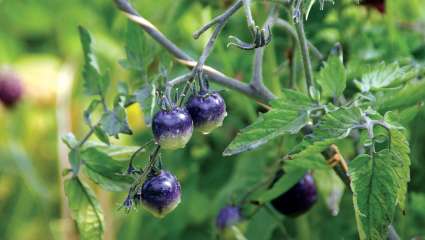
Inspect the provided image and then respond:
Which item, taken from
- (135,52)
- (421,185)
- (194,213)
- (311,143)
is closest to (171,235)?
(194,213)

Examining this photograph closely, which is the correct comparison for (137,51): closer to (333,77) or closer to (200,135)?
(333,77)

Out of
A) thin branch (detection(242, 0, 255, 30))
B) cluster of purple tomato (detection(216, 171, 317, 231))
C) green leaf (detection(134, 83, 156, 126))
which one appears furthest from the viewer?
cluster of purple tomato (detection(216, 171, 317, 231))

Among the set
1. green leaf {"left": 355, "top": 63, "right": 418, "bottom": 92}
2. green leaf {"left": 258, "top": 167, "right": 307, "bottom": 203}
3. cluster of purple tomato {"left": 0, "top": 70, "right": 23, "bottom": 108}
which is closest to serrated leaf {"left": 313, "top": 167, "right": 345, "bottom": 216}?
green leaf {"left": 258, "top": 167, "right": 307, "bottom": 203}

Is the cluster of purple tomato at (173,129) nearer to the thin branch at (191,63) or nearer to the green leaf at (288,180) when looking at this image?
the thin branch at (191,63)

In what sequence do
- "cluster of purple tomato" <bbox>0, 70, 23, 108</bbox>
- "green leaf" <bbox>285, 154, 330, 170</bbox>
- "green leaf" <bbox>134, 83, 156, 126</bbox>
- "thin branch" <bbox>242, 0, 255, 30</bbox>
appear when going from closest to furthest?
"thin branch" <bbox>242, 0, 255, 30</bbox>, "green leaf" <bbox>134, 83, 156, 126</bbox>, "green leaf" <bbox>285, 154, 330, 170</bbox>, "cluster of purple tomato" <bbox>0, 70, 23, 108</bbox>

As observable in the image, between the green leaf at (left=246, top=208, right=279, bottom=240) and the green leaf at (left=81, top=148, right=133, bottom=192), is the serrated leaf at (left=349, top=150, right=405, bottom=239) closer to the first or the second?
the green leaf at (left=81, top=148, right=133, bottom=192)

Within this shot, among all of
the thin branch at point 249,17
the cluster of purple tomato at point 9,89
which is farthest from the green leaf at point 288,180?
the cluster of purple tomato at point 9,89

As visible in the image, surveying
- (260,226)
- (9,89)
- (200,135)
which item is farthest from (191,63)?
(9,89)
